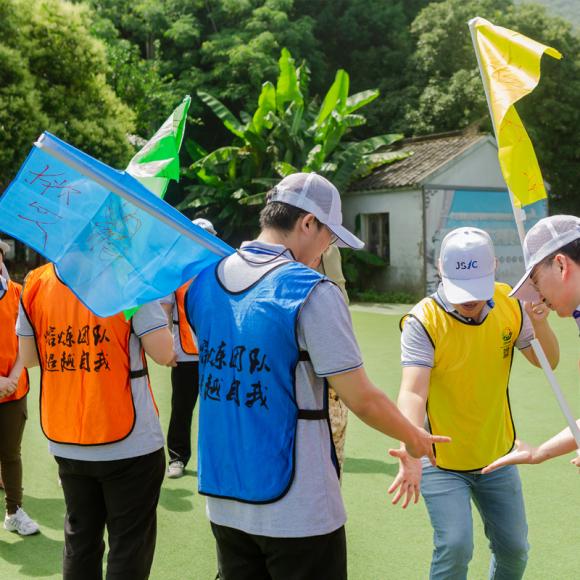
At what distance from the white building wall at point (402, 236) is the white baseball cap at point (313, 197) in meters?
20.4

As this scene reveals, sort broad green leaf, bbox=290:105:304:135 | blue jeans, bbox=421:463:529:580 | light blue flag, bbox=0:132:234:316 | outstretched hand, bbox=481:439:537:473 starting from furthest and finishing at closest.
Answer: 1. broad green leaf, bbox=290:105:304:135
2. blue jeans, bbox=421:463:529:580
3. outstretched hand, bbox=481:439:537:473
4. light blue flag, bbox=0:132:234:316

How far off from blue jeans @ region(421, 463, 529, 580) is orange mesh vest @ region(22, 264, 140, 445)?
55.2 inches

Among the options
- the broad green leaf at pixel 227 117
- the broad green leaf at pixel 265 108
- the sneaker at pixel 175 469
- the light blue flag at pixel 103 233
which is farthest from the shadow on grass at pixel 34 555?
the broad green leaf at pixel 227 117

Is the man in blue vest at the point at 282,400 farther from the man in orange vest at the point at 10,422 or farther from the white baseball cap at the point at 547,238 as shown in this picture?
the man in orange vest at the point at 10,422

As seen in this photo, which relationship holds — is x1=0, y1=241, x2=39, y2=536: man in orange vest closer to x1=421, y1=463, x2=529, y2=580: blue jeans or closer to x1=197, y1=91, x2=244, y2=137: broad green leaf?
x1=421, y1=463, x2=529, y2=580: blue jeans

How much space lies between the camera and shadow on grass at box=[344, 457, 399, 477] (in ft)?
19.7

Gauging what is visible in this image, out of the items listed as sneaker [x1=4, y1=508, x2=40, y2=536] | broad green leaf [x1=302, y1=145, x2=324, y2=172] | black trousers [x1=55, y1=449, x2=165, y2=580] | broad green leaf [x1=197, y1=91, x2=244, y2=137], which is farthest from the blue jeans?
broad green leaf [x1=197, y1=91, x2=244, y2=137]

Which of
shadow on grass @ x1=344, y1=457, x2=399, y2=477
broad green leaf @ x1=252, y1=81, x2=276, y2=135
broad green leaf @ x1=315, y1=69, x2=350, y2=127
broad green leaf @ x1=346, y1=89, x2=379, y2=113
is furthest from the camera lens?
broad green leaf @ x1=346, y1=89, x2=379, y2=113

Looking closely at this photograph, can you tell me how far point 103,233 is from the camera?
8.43ft

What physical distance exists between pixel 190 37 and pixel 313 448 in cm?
2824

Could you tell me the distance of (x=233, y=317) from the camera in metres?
2.45

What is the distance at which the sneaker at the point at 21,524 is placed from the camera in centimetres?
472

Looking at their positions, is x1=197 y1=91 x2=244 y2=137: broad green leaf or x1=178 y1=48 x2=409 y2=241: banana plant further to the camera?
x1=197 y1=91 x2=244 y2=137: broad green leaf

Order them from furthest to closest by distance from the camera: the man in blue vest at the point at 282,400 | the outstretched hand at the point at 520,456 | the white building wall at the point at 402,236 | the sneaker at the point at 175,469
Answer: the white building wall at the point at 402,236 → the sneaker at the point at 175,469 → the outstretched hand at the point at 520,456 → the man in blue vest at the point at 282,400
